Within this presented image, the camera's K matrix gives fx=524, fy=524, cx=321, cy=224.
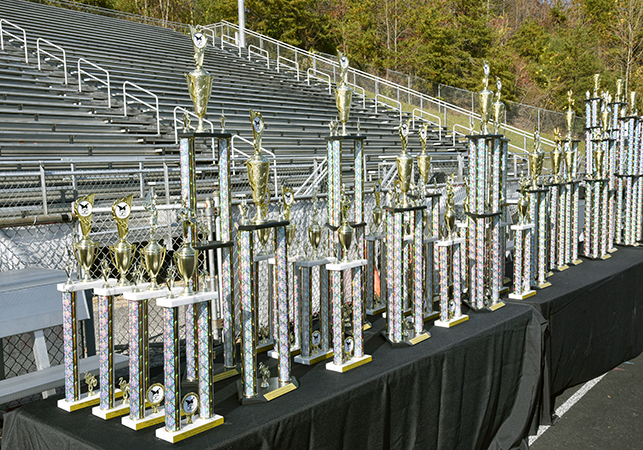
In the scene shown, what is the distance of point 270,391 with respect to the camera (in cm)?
225

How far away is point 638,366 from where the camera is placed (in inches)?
181

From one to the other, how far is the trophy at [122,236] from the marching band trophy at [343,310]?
938 millimetres

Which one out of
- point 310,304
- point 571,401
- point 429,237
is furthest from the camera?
point 571,401

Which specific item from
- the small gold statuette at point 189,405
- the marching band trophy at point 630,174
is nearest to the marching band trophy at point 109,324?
the small gold statuette at point 189,405

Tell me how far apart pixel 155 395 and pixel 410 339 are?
1.39 metres

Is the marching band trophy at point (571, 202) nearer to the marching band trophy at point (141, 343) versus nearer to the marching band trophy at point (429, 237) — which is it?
the marching band trophy at point (429, 237)

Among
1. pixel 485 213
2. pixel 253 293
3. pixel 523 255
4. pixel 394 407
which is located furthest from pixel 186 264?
pixel 523 255

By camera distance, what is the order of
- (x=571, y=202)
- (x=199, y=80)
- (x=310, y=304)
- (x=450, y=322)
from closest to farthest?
(x=199, y=80) → (x=310, y=304) → (x=450, y=322) → (x=571, y=202)

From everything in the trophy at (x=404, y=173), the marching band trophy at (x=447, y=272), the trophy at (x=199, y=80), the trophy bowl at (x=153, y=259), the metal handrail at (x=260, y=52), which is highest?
the metal handrail at (x=260, y=52)

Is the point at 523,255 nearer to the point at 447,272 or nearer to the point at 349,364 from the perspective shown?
the point at 447,272

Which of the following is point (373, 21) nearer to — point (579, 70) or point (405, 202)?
point (579, 70)

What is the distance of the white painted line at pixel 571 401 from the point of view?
3.49 m

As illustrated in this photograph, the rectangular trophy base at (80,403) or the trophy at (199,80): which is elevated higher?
the trophy at (199,80)

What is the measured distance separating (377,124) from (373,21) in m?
17.4
